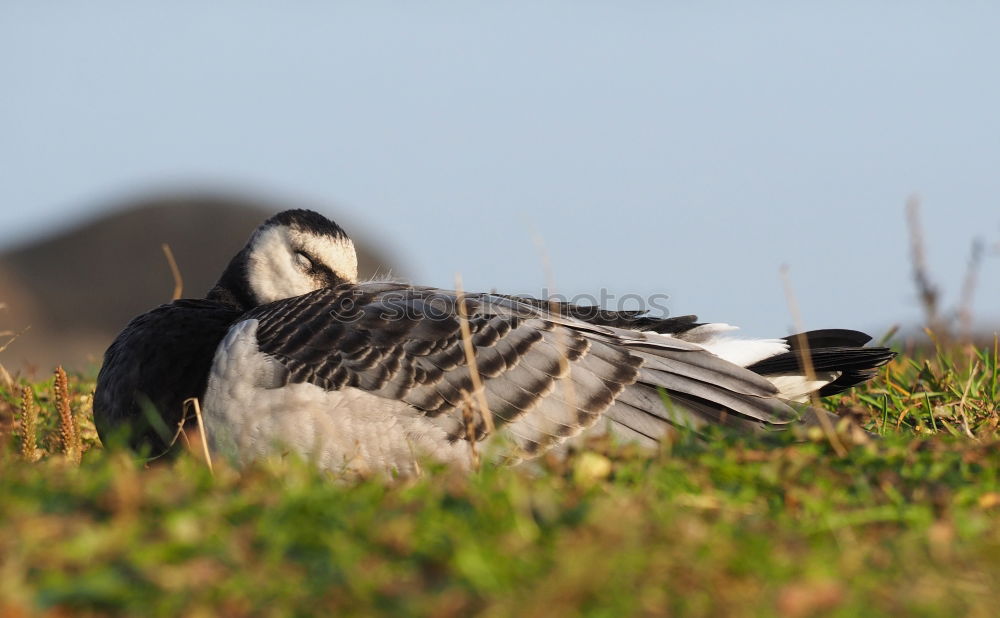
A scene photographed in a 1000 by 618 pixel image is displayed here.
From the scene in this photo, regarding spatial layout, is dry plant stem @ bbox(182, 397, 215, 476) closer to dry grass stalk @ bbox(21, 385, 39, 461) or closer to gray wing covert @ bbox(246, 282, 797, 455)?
gray wing covert @ bbox(246, 282, 797, 455)

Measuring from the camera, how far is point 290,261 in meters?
7.59

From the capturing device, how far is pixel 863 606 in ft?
9.82

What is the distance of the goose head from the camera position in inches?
297

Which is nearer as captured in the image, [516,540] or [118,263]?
[516,540]

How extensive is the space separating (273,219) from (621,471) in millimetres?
4210

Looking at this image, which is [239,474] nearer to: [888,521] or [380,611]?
[380,611]

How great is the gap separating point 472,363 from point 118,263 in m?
27.9

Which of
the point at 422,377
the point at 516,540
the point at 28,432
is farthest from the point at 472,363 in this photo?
the point at 28,432

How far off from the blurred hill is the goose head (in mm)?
18498

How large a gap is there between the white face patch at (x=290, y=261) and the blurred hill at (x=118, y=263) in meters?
18.5

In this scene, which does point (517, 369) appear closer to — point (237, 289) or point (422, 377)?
point (422, 377)

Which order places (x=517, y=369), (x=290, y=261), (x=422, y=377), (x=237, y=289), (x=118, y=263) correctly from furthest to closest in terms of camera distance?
(x=118, y=263) → (x=237, y=289) → (x=290, y=261) → (x=517, y=369) → (x=422, y=377)

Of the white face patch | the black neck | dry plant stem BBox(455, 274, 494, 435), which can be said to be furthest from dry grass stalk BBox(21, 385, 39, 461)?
dry plant stem BBox(455, 274, 494, 435)

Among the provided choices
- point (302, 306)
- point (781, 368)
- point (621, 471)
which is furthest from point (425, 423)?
point (781, 368)
